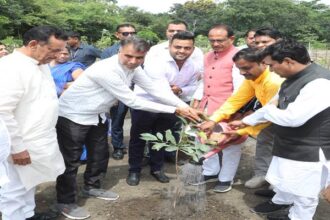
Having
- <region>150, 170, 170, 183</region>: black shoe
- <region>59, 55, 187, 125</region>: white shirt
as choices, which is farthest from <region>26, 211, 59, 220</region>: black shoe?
<region>150, 170, 170, 183</region>: black shoe

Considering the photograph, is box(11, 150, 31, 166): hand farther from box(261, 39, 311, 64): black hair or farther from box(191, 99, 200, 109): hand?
box(191, 99, 200, 109): hand

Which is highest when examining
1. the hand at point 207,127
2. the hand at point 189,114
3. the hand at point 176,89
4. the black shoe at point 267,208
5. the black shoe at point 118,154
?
the hand at point 176,89

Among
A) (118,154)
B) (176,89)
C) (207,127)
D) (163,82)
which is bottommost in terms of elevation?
(118,154)

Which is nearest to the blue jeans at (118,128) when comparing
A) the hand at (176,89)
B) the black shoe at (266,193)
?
the hand at (176,89)

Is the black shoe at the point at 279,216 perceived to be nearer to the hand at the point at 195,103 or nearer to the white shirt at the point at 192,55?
the hand at the point at 195,103

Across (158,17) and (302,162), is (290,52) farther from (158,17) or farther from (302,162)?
(158,17)

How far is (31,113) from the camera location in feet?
9.22

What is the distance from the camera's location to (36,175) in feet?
9.66

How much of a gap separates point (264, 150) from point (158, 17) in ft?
118

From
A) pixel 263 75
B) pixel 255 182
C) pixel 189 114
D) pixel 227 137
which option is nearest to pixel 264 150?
pixel 255 182

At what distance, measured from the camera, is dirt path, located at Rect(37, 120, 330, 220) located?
3.50 metres

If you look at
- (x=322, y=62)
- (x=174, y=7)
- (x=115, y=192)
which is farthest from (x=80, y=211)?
(x=174, y=7)

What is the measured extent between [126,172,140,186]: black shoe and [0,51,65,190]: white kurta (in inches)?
49.4

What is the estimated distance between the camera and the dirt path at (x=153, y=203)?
11.5ft
